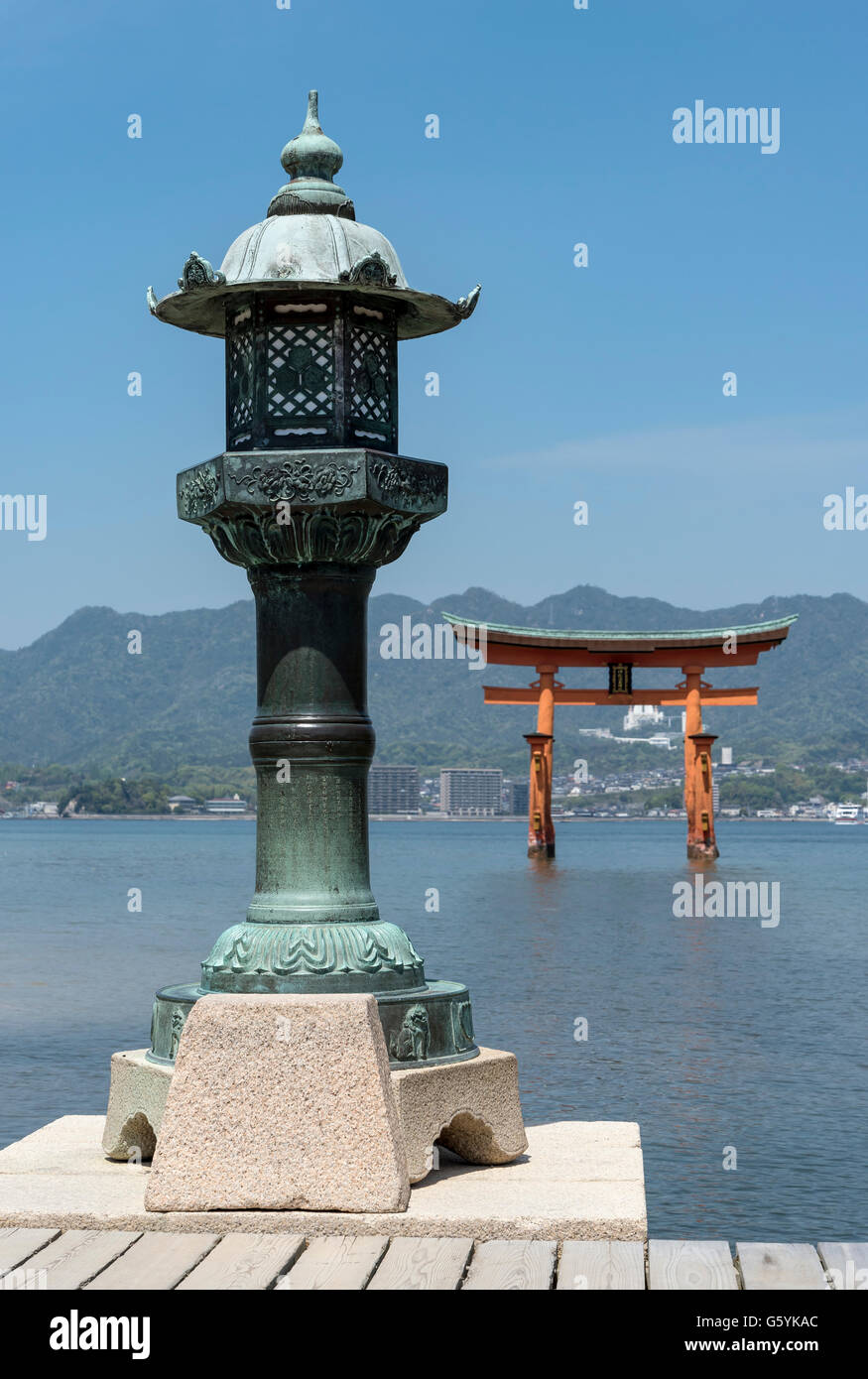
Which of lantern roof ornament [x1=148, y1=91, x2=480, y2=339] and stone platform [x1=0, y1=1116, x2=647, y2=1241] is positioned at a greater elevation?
lantern roof ornament [x1=148, y1=91, x2=480, y2=339]

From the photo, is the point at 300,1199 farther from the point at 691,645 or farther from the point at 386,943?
the point at 691,645

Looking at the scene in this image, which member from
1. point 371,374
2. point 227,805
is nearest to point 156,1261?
point 371,374

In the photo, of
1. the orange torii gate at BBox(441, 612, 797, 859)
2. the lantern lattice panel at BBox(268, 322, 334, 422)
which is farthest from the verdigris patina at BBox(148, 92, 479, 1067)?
the orange torii gate at BBox(441, 612, 797, 859)

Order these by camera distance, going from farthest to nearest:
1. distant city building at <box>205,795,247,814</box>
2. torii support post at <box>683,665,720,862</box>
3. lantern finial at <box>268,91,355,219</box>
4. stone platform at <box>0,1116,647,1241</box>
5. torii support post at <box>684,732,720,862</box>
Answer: distant city building at <box>205,795,247,814</box>, torii support post at <box>684,732,720,862</box>, torii support post at <box>683,665,720,862</box>, lantern finial at <box>268,91,355,219</box>, stone platform at <box>0,1116,647,1241</box>

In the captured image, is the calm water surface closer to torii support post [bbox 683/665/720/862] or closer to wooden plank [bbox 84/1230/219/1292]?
torii support post [bbox 683/665/720/862]

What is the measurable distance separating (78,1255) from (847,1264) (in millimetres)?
2099

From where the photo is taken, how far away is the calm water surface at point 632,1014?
10414 mm

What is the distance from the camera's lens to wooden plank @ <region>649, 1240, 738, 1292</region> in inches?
175

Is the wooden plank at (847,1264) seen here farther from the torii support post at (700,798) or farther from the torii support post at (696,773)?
the torii support post at (696,773)

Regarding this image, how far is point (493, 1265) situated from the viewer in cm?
464

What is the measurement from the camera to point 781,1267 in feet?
15.0

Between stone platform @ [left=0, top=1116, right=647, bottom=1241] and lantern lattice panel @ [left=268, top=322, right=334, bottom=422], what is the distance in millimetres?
2699
